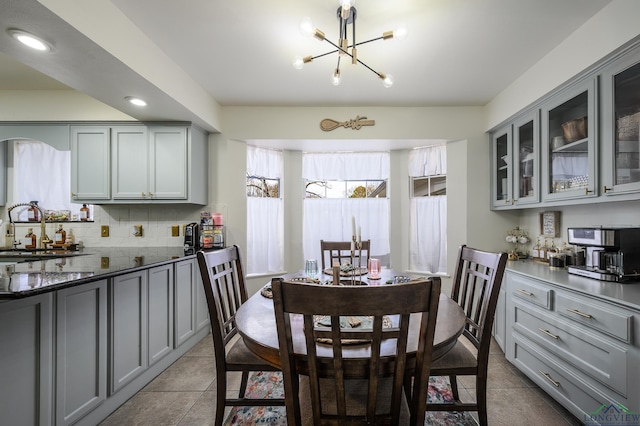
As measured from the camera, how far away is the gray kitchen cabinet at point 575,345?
140 centimetres

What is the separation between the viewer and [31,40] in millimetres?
1582

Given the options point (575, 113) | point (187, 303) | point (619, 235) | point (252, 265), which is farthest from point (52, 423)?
point (575, 113)

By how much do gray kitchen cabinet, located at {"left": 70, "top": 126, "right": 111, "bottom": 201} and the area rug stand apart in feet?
8.17

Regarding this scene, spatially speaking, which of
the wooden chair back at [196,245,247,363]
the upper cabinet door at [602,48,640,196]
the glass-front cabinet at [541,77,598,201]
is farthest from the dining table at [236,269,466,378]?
the glass-front cabinet at [541,77,598,201]

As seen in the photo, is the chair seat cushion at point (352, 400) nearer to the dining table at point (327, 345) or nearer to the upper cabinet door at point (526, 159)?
the dining table at point (327, 345)

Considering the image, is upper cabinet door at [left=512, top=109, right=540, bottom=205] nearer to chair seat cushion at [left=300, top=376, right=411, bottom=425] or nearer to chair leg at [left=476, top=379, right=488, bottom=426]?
chair leg at [left=476, top=379, right=488, bottom=426]

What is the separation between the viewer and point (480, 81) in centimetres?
272

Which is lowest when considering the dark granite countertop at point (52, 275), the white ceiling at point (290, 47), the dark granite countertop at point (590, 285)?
the dark granite countertop at point (590, 285)

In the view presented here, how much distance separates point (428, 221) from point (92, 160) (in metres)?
3.86

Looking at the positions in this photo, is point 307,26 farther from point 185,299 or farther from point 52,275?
point 185,299

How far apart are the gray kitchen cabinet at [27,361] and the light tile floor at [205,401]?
517mm

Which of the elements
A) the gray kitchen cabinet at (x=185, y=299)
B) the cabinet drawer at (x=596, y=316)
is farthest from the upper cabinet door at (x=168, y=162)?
the cabinet drawer at (x=596, y=316)

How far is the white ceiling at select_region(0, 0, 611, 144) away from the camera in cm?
173

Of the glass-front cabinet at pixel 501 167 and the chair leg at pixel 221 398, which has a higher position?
the glass-front cabinet at pixel 501 167
